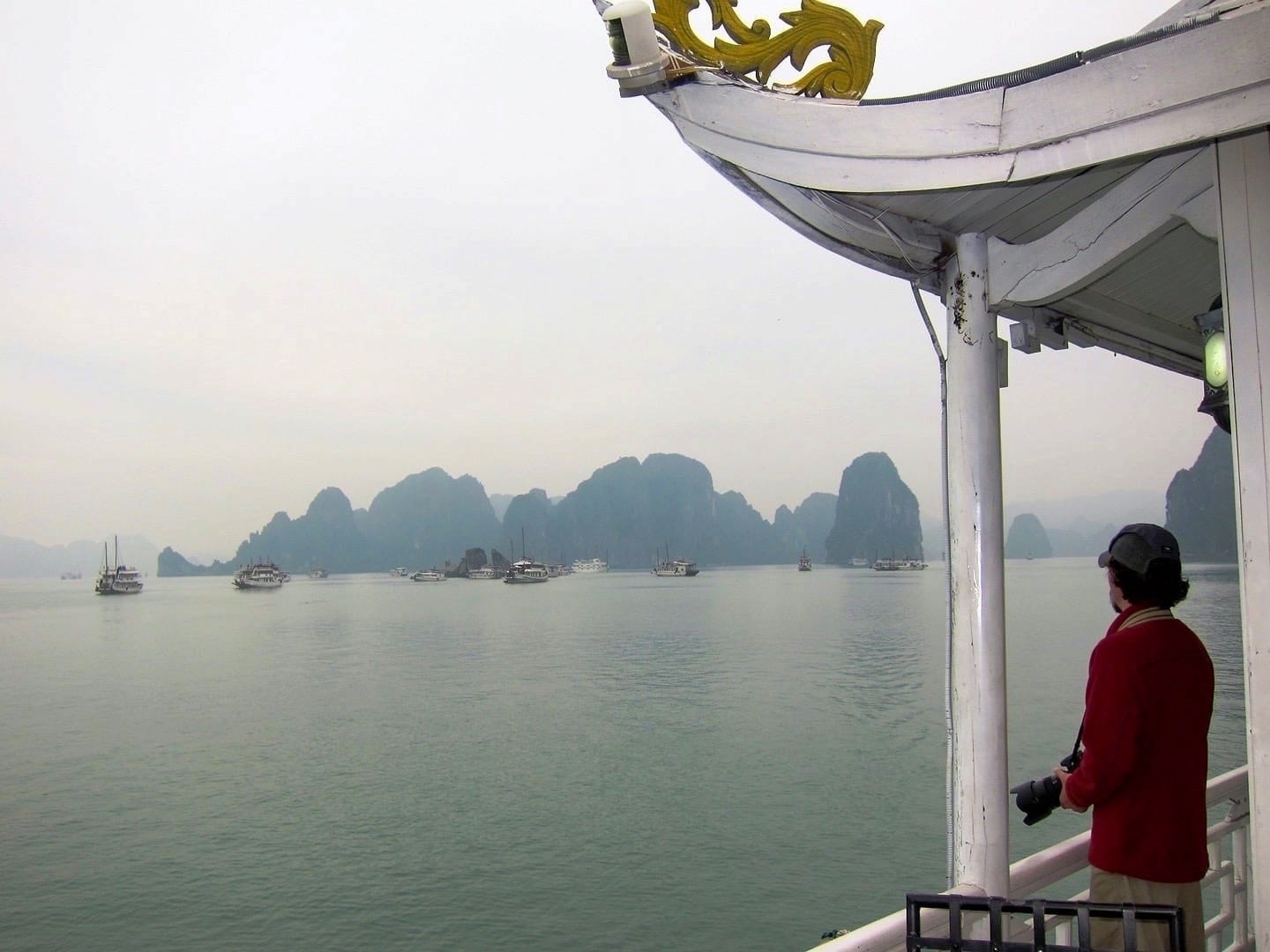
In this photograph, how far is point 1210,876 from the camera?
234cm

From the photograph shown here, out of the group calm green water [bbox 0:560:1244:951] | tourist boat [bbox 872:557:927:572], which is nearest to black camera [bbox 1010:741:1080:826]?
calm green water [bbox 0:560:1244:951]

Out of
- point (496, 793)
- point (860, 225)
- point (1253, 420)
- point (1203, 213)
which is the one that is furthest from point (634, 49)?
point (496, 793)

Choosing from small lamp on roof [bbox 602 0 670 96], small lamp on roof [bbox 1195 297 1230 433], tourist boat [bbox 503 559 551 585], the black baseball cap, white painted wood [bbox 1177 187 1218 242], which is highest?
small lamp on roof [bbox 602 0 670 96]

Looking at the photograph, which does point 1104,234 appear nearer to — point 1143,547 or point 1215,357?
point 1215,357

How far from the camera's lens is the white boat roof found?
1506 mm

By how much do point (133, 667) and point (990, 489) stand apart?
121ft

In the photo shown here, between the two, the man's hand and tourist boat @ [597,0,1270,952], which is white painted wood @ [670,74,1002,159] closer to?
tourist boat @ [597,0,1270,952]

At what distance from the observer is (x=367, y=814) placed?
43.7 feet

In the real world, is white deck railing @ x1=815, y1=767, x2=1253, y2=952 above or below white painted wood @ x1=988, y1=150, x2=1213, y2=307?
below

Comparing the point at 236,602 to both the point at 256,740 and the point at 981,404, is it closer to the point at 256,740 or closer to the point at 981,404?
the point at 256,740

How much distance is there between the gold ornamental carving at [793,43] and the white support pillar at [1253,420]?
833 millimetres

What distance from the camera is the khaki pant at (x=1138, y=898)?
1689mm

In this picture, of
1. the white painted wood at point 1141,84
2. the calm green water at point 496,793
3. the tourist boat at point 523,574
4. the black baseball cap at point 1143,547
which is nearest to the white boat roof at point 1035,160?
the white painted wood at point 1141,84

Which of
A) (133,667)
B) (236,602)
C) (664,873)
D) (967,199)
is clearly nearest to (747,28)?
(967,199)
